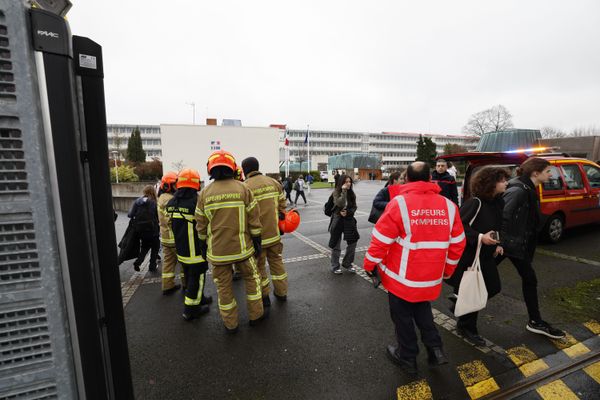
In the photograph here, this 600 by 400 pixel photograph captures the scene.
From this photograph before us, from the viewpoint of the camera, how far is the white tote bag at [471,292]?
8.80 feet

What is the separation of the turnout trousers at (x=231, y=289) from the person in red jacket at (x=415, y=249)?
4.68 ft

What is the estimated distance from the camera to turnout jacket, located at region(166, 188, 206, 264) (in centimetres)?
358

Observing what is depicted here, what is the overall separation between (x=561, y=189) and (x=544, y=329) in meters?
4.80

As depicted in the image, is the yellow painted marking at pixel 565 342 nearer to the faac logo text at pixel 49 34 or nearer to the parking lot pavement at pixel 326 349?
the parking lot pavement at pixel 326 349

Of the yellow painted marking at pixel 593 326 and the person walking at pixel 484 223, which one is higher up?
the person walking at pixel 484 223

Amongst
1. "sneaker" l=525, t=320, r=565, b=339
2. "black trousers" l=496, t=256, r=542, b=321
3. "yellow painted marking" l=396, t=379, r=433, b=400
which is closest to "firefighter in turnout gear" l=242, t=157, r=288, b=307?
"yellow painted marking" l=396, t=379, r=433, b=400

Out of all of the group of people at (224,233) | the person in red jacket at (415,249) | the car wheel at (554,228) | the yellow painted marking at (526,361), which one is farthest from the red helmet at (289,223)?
the car wheel at (554,228)

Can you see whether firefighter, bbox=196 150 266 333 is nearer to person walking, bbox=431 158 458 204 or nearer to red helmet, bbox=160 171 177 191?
red helmet, bbox=160 171 177 191

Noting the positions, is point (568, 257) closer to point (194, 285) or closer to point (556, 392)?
point (556, 392)

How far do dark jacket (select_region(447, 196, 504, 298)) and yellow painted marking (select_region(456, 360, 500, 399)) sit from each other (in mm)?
692

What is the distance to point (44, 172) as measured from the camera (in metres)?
1.01

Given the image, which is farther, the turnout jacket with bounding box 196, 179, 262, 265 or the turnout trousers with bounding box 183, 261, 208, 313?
the turnout trousers with bounding box 183, 261, 208, 313

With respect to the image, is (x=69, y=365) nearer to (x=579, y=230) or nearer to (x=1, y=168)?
(x=1, y=168)

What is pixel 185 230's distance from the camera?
3611mm
